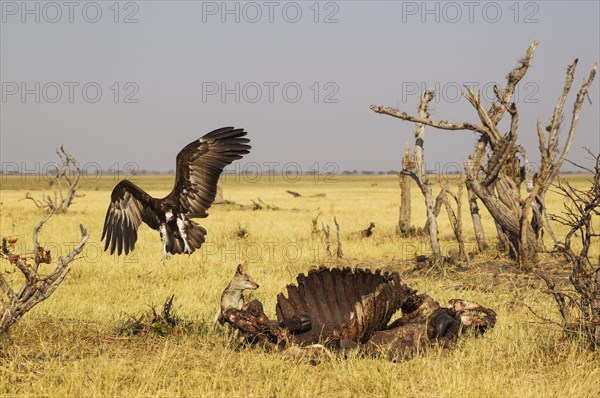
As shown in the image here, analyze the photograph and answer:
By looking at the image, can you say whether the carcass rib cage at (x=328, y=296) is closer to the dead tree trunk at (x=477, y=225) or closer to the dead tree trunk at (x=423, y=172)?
the dead tree trunk at (x=423, y=172)

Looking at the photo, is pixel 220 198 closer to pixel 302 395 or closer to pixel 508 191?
pixel 508 191

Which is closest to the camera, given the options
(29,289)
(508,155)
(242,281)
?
(29,289)

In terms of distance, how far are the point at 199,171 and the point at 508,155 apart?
7.36 metres

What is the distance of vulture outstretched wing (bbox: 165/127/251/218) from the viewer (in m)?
7.27

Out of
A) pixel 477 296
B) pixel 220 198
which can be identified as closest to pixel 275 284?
pixel 477 296

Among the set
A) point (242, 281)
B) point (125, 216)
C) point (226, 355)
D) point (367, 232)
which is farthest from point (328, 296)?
point (367, 232)

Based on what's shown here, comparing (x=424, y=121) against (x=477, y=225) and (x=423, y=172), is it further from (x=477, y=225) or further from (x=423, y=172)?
(x=477, y=225)

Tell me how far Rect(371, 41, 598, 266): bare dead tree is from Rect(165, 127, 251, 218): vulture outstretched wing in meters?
6.48

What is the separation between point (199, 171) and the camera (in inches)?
288

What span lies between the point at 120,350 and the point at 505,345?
11.8 feet

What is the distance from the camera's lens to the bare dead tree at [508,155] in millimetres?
12961

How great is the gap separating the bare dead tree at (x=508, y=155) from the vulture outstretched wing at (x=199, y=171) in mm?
6484

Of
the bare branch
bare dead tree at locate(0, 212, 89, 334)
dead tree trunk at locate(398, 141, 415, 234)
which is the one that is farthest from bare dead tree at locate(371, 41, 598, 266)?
bare dead tree at locate(0, 212, 89, 334)

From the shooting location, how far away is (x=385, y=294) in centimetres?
637
